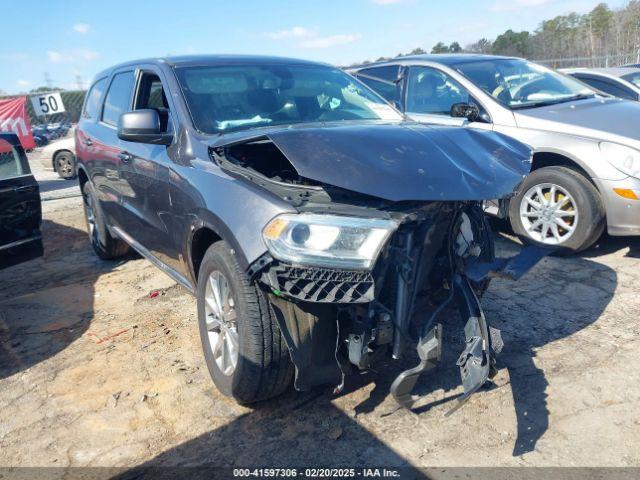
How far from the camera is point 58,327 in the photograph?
399 centimetres

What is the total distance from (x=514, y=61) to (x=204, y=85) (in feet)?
12.9

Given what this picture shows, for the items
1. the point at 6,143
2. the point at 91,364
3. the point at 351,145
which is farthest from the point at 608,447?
the point at 6,143

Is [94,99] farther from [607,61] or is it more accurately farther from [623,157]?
[607,61]

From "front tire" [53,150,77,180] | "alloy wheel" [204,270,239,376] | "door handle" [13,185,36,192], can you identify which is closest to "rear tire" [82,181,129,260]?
"door handle" [13,185,36,192]

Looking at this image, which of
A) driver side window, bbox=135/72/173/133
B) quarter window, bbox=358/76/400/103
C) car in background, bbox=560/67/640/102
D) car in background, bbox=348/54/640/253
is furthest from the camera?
car in background, bbox=560/67/640/102

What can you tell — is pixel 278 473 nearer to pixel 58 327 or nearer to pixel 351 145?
pixel 351 145

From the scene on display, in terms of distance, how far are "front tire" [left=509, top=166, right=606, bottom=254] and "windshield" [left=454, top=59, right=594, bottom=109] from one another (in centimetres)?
89

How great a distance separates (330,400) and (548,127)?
336 cm

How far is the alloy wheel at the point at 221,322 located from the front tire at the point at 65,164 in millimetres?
10494

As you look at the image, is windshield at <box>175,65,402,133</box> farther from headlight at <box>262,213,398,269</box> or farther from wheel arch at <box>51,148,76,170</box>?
wheel arch at <box>51,148,76,170</box>

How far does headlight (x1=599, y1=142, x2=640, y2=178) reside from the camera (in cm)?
427

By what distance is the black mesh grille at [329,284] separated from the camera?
2.17m

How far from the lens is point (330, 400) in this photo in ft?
9.39

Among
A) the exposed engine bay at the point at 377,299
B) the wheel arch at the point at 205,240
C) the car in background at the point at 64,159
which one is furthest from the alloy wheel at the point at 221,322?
the car in background at the point at 64,159
